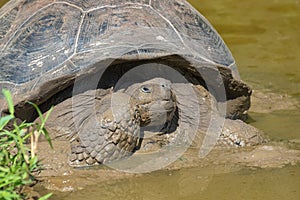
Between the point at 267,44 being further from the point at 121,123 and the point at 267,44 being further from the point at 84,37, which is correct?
the point at 121,123

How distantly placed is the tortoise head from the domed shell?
23 centimetres

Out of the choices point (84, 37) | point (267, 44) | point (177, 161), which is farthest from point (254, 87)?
point (84, 37)

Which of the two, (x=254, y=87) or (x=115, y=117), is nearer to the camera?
(x=115, y=117)

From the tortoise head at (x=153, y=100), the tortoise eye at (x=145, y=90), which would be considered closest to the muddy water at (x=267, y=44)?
the tortoise head at (x=153, y=100)

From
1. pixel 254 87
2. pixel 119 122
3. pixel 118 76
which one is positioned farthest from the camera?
pixel 254 87

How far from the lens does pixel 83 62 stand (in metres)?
4.35

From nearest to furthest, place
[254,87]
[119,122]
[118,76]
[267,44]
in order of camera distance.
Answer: [119,122] → [118,76] → [254,87] → [267,44]

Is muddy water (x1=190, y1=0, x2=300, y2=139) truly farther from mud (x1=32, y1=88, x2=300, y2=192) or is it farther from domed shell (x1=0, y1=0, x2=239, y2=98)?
domed shell (x1=0, y1=0, x2=239, y2=98)

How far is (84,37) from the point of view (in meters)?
4.55

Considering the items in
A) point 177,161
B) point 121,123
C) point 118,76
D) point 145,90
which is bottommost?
point 177,161

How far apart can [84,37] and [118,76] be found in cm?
35

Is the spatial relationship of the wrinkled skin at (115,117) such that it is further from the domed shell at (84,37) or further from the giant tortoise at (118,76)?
the domed shell at (84,37)

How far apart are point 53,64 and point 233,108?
5.01 ft

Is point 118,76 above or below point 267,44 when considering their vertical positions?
above
